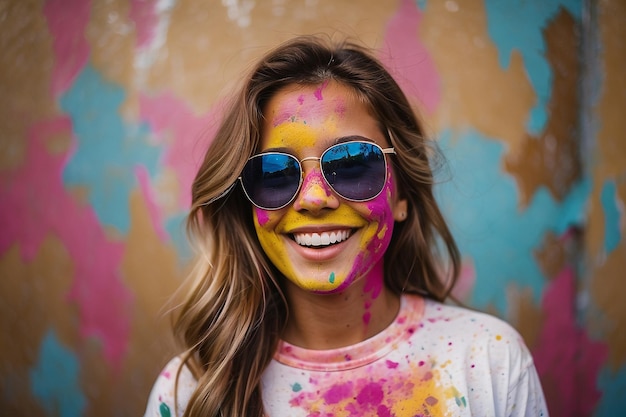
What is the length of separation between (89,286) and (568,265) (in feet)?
8.26

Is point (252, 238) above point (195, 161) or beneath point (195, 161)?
beneath

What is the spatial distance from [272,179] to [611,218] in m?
1.94

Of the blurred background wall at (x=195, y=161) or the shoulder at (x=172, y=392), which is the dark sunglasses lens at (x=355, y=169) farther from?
the blurred background wall at (x=195, y=161)

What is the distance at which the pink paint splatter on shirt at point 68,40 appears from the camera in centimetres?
309

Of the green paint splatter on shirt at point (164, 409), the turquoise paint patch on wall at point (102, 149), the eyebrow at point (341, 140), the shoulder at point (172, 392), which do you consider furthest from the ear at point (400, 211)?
the turquoise paint patch on wall at point (102, 149)

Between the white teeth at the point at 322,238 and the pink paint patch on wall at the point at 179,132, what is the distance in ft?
4.27

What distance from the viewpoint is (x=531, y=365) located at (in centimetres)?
203

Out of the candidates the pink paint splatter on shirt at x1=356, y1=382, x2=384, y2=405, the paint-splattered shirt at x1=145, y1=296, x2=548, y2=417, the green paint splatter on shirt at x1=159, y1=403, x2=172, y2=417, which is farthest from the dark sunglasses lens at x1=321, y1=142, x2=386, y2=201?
the green paint splatter on shirt at x1=159, y1=403, x2=172, y2=417

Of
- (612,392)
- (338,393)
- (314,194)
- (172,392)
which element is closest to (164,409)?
(172,392)

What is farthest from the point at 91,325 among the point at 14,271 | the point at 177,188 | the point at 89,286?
the point at 177,188

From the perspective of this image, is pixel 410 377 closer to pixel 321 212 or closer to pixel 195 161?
pixel 321 212

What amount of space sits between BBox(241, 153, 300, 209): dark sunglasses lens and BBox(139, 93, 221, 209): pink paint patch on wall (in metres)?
1.14

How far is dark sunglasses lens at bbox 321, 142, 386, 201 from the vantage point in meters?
1.92

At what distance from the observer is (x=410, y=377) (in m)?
2.01
